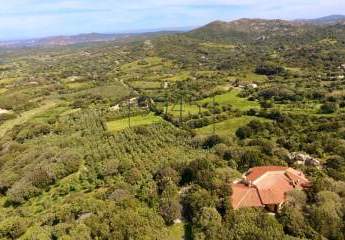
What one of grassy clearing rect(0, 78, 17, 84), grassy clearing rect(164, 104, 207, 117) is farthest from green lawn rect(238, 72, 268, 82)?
grassy clearing rect(0, 78, 17, 84)

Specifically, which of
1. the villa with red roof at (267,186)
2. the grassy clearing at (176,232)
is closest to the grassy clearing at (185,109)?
the villa with red roof at (267,186)

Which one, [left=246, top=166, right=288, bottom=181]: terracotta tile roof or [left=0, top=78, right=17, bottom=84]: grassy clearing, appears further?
[left=0, top=78, right=17, bottom=84]: grassy clearing

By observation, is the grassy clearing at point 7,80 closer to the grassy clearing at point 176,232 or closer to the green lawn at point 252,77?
the green lawn at point 252,77

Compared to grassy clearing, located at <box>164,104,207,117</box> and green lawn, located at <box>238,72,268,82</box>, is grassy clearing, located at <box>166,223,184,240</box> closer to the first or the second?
grassy clearing, located at <box>164,104,207,117</box>

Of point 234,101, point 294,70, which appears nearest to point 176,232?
point 234,101

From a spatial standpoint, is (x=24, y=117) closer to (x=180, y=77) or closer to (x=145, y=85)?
(x=145, y=85)

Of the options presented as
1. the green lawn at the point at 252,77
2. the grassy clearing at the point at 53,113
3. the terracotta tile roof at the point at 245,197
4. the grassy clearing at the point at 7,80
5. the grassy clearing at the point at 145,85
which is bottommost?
the grassy clearing at the point at 7,80
